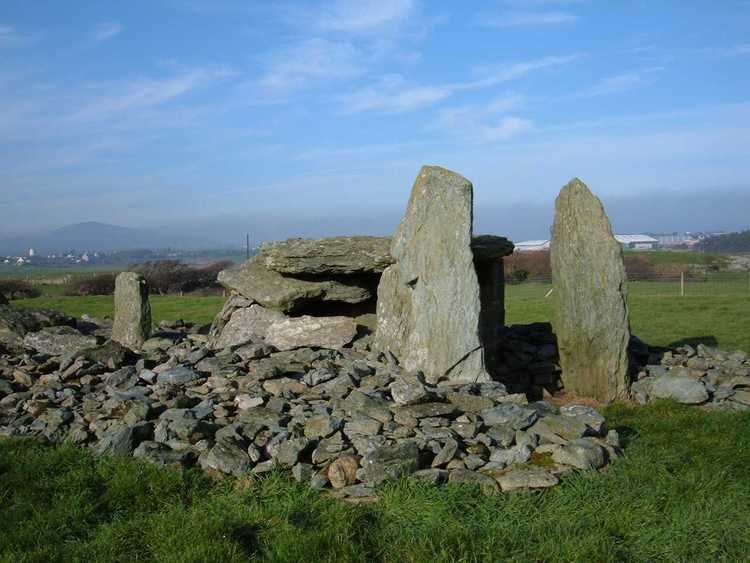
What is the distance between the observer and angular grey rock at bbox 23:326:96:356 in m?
13.5

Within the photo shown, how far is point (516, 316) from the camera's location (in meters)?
24.8

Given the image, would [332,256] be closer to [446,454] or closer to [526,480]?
[446,454]


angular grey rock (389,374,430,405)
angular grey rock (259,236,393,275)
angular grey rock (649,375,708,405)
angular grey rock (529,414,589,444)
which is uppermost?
angular grey rock (259,236,393,275)

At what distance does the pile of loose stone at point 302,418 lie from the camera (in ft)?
24.8

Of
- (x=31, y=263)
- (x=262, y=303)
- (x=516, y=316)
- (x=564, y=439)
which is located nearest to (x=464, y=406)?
(x=564, y=439)

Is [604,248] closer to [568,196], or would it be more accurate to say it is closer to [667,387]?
[568,196]

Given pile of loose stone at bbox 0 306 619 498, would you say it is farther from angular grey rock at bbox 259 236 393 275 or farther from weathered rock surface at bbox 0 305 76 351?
angular grey rock at bbox 259 236 393 275

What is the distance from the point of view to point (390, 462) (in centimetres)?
737

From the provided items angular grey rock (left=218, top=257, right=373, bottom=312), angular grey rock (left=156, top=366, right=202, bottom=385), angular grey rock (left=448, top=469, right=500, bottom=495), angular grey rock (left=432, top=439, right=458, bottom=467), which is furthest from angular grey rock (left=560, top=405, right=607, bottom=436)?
angular grey rock (left=218, top=257, right=373, bottom=312)

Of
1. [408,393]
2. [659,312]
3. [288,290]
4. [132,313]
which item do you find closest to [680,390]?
[408,393]

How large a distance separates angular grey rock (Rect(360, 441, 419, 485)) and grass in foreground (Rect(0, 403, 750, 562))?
228mm

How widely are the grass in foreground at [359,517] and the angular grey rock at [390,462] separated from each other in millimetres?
228

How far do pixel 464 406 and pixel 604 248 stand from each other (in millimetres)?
4387

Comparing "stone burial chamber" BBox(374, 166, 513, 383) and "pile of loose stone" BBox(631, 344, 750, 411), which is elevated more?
"stone burial chamber" BBox(374, 166, 513, 383)
